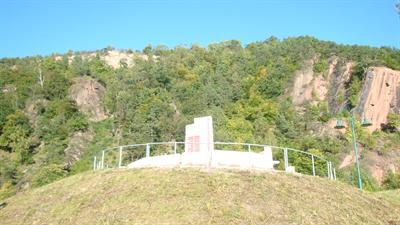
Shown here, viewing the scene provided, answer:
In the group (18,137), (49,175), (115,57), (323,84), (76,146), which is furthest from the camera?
(115,57)

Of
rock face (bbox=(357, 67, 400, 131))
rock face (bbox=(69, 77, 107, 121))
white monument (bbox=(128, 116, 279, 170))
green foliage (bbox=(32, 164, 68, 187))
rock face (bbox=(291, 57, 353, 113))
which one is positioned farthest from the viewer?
rock face (bbox=(69, 77, 107, 121))

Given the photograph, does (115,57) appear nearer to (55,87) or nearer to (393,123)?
(55,87)

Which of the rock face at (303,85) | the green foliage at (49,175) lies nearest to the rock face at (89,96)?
the green foliage at (49,175)

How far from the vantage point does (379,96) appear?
2931 inches

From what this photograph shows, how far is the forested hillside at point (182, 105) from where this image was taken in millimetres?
68438

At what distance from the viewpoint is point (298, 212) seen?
17078 millimetres

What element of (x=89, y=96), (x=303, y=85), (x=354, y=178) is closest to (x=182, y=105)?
(x=89, y=96)

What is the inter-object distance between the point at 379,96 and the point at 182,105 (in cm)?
3234

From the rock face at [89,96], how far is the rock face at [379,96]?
45.2m

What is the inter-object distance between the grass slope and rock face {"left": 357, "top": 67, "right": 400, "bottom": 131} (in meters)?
53.9

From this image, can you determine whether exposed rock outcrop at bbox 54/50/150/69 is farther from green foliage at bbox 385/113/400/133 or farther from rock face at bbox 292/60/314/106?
green foliage at bbox 385/113/400/133

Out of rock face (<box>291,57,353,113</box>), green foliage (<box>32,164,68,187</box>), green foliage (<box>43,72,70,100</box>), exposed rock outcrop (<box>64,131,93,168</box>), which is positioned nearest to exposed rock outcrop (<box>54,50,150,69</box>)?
green foliage (<box>43,72,70,100</box>)

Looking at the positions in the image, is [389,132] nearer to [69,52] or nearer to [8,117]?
[8,117]

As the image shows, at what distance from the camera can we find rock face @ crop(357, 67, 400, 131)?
72.7 metres
